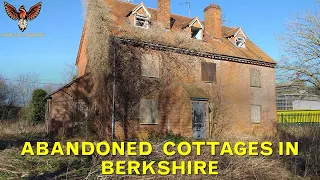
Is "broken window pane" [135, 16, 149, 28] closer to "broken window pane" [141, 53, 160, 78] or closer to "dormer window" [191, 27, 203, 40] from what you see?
"broken window pane" [141, 53, 160, 78]

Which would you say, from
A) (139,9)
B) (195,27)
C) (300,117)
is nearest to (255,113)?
(195,27)

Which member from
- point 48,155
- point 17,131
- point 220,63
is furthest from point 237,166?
point 17,131

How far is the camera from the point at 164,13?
21.5 m

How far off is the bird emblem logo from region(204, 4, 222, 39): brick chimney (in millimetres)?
13803

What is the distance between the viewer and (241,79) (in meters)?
23.2

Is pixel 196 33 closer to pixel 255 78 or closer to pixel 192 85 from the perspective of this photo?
pixel 192 85

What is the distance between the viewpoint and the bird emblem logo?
559 inches

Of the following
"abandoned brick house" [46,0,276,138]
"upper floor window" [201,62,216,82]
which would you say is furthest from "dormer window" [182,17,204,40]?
"upper floor window" [201,62,216,82]

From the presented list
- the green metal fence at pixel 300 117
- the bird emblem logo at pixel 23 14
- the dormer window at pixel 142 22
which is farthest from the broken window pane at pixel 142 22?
the green metal fence at pixel 300 117

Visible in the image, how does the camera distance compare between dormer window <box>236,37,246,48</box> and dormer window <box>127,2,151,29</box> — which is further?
dormer window <box>236,37,246,48</box>

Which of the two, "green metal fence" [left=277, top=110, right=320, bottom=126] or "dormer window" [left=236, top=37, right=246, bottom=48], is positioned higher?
"dormer window" [left=236, top=37, right=246, bottom=48]

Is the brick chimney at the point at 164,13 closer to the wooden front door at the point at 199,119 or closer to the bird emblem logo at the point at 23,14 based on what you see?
the wooden front door at the point at 199,119

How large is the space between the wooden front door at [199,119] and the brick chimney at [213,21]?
685 centimetres

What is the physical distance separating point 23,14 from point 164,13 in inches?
389
